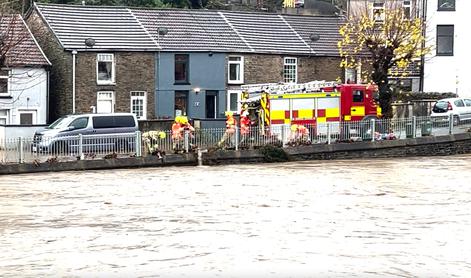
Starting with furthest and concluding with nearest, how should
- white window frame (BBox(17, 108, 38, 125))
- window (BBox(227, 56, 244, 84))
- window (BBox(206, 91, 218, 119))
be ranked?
window (BBox(227, 56, 244, 84)) < window (BBox(206, 91, 218, 119)) < white window frame (BBox(17, 108, 38, 125))

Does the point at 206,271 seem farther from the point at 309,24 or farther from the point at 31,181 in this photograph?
the point at 309,24

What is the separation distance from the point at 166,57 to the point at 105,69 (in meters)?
3.48

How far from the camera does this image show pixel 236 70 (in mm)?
49125

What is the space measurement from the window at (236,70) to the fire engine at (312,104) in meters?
7.82

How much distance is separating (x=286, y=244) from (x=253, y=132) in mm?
20551

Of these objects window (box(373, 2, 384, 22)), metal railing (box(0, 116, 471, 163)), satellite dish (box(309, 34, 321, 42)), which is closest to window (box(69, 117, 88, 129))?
metal railing (box(0, 116, 471, 163))

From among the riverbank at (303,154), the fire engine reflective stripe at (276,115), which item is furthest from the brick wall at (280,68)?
the riverbank at (303,154)

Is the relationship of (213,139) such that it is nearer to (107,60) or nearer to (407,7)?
(107,60)

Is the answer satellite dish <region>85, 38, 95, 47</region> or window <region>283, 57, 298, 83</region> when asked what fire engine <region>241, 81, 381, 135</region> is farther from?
satellite dish <region>85, 38, 95, 47</region>

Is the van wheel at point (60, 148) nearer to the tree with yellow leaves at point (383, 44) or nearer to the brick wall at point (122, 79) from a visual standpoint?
the brick wall at point (122, 79)

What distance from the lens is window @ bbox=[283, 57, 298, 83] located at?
5016 centimetres

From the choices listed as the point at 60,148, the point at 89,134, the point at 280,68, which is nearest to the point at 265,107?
the point at 89,134

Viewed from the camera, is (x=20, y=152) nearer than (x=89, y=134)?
Yes

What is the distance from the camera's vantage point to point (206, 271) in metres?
14.1
